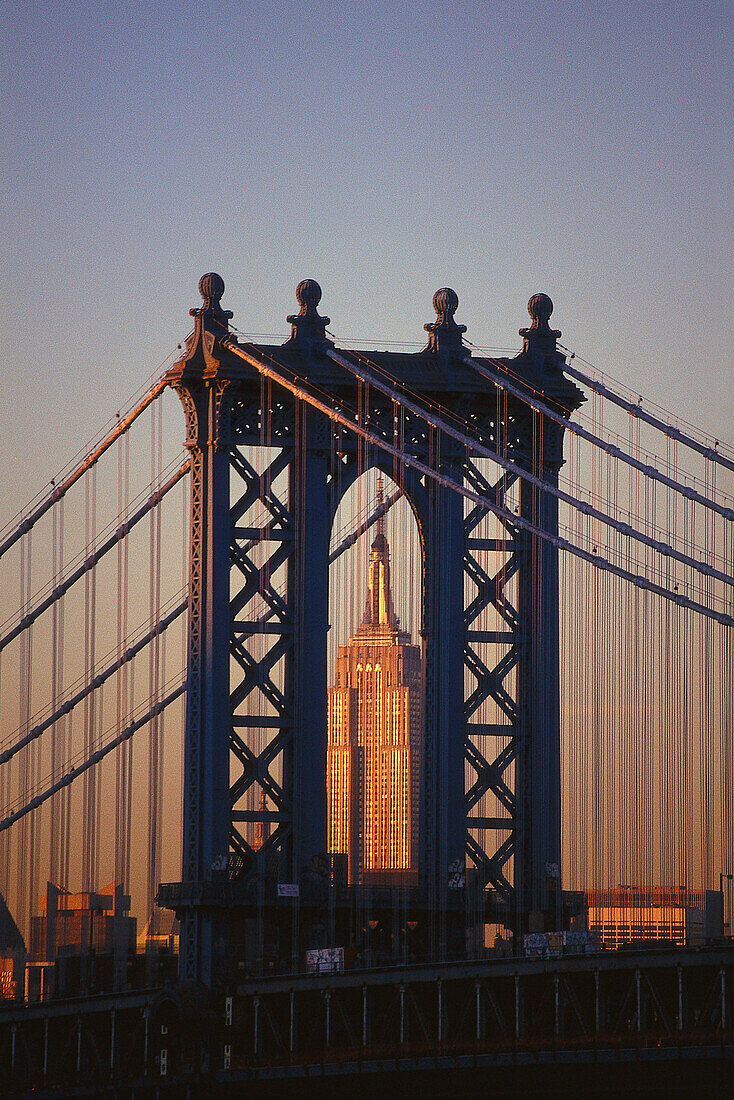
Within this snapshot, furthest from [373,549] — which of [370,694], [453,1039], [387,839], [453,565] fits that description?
[370,694]

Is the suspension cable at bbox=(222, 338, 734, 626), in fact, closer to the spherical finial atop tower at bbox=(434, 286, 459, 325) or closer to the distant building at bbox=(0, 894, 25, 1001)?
the spherical finial atop tower at bbox=(434, 286, 459, 325)

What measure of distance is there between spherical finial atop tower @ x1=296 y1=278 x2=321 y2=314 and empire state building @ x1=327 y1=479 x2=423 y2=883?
74.2ft

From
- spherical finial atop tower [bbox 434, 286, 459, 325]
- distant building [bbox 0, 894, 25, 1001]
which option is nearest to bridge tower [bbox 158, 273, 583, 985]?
spherical finial atop tower [bbox 434, 286, 459, 325]

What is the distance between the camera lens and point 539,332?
273 ft

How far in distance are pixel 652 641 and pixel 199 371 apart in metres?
15.7

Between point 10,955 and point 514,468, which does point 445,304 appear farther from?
point 10,955

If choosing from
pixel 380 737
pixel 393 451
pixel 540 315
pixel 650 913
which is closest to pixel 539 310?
pixel 540 315

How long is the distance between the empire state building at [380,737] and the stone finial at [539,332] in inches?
816

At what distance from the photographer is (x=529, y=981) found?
228ft

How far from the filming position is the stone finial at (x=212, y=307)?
79500mm

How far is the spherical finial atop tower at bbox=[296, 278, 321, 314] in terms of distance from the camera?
80938 millimetres

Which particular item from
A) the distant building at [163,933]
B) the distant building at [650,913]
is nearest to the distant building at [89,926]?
the distant building at [163,933]

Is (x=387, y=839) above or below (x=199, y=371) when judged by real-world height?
below

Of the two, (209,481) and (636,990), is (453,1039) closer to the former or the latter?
(636,990)
